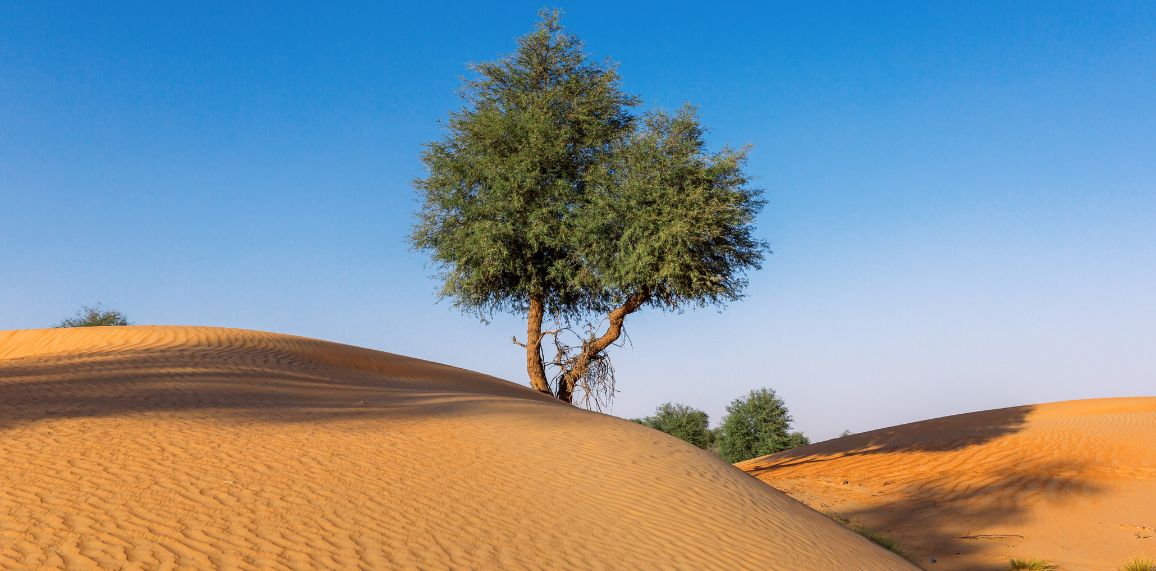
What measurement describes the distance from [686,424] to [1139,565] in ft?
102

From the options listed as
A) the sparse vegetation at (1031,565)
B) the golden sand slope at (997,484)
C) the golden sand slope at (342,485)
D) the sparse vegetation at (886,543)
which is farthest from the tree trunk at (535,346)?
the sparse vegetation at (1031,565)

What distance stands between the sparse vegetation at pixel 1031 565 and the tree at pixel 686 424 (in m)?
29.2

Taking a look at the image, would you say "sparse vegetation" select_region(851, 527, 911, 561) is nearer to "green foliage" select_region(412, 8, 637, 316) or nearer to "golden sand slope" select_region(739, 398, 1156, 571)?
"golden sand slope" select_region(739, 398, 1156, 571)

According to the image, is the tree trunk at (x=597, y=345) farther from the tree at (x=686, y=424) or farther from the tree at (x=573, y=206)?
the tree at (x=686, y=424)

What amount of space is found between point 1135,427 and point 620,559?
23697mm

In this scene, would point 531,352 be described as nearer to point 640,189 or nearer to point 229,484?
point 640,189

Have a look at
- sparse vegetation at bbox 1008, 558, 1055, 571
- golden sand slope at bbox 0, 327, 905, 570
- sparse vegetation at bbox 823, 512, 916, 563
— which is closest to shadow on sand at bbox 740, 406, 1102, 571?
sparse vegetation at bbox 823, 512, 916, 563

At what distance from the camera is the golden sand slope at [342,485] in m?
6.33

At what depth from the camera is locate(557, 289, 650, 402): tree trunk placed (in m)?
25.2

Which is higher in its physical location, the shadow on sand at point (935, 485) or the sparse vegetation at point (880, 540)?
the shadow on sand at point (935, 485)

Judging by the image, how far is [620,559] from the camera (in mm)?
7250

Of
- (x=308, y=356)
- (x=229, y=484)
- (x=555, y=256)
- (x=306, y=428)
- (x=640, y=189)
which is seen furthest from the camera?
(x=555, y=256)

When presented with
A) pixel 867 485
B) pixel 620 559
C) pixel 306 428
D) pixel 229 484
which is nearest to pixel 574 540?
pixel 620 559

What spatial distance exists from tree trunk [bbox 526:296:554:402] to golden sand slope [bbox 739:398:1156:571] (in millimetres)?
7482
